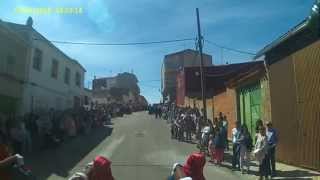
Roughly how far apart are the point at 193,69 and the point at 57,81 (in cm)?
2575

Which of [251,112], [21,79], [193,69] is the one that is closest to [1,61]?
Answer: [21,79]

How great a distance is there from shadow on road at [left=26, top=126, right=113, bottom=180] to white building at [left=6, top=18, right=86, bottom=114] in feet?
11.5

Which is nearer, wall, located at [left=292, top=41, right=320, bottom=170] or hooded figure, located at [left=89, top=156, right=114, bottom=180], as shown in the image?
hooded figure, located at [left=89, top=156, right=114, bottom=180]

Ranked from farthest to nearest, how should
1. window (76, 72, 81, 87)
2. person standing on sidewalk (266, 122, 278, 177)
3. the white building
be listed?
1. window (76, 72, 81, 87)
2. the white building
3. person standing on sidewalk (266, 122, 278, 177)

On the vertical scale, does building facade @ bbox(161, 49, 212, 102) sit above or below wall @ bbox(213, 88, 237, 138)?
above

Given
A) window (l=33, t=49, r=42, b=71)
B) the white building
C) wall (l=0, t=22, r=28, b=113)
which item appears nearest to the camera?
wall (l=0, t=22, r=28, b=113)

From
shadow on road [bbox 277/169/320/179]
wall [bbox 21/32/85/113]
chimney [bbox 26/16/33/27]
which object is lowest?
shadow on road [bbox 277/169/320/179]

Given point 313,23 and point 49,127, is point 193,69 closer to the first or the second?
point 49,127

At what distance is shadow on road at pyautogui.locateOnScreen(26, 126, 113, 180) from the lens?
18.4 meters

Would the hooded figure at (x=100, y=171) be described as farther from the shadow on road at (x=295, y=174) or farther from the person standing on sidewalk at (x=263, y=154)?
the shadow on road at (x=295, y=174)

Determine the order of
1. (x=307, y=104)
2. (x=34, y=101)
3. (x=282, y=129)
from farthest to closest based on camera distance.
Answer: (x=34, y=101), (x=282, y=129), (x=307, y=104)

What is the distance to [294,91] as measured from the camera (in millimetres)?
17891

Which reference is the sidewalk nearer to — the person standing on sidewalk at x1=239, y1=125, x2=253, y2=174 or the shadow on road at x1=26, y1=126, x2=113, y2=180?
the person standing on sidewalk at x1=239, y1=125, x2=253, y2=174

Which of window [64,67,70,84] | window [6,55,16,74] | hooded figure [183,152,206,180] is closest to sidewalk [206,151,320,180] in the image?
hooded figure [183,152,206,180]
